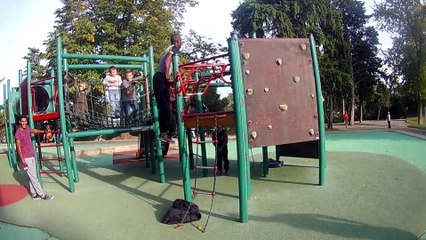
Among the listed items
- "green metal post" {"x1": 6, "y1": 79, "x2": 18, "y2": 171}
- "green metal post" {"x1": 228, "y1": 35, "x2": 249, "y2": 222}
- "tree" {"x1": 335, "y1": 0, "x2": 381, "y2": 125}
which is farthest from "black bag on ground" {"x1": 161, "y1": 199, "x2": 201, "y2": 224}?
"tree" {"x1": 335, "y1": 0, "x2": 381, "y2": 125}

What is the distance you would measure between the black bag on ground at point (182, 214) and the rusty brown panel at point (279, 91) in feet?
4.08

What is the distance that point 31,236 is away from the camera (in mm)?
4758

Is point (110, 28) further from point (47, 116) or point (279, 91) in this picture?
point (279, 91)

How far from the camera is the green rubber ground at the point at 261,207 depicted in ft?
14.6

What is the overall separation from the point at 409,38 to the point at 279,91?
106 feet

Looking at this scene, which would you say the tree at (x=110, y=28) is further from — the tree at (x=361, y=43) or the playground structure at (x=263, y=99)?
the playground structure at (x=263, y=99)

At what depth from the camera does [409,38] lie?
105 ft

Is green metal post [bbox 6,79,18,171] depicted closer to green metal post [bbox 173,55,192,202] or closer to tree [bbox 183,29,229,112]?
green metal post [bbox 173,55,192,202]

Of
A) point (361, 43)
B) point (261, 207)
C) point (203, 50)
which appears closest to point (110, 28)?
point (203, 50)

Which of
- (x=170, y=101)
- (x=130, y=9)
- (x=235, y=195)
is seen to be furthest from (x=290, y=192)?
(x=130, y=9)

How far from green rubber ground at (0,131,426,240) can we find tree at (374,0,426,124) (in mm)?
25554

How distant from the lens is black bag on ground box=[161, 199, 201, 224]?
4.91 metres

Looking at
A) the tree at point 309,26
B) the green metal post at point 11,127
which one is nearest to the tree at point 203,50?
the tree at point 309,26

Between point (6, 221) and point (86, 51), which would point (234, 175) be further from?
point (86, 51)
